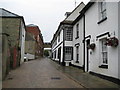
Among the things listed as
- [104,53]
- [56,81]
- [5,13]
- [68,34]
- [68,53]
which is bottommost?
Result: [56,81]

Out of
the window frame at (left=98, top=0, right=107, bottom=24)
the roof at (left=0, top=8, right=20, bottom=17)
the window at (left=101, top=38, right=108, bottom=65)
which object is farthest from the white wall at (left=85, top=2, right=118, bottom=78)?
the roof at (left=0, top=8, right=20, bottom=17)

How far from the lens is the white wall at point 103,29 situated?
9.99m

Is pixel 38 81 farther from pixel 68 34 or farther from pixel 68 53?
pixel 68 34

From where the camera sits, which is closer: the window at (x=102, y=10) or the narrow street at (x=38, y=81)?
the narrow street at (x=38, y=81)

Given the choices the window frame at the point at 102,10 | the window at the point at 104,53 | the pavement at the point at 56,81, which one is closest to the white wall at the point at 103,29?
the window frame at the point at 102,10

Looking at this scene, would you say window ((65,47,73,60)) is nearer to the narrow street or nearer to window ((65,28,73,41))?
window ((65,28,73,41))

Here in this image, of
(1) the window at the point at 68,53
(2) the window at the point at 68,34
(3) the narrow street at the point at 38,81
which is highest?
(2) the window at the point at 68,34

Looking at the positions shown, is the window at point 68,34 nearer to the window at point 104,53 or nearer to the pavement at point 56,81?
the pavement at point 56,81

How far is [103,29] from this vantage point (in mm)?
11820

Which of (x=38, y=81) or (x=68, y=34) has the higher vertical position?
(x=68, y=34)

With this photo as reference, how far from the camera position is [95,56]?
43.3 ft

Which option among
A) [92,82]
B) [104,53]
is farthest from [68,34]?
[92,82]

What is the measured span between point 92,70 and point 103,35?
326cm

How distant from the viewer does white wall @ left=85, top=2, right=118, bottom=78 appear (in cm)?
999
